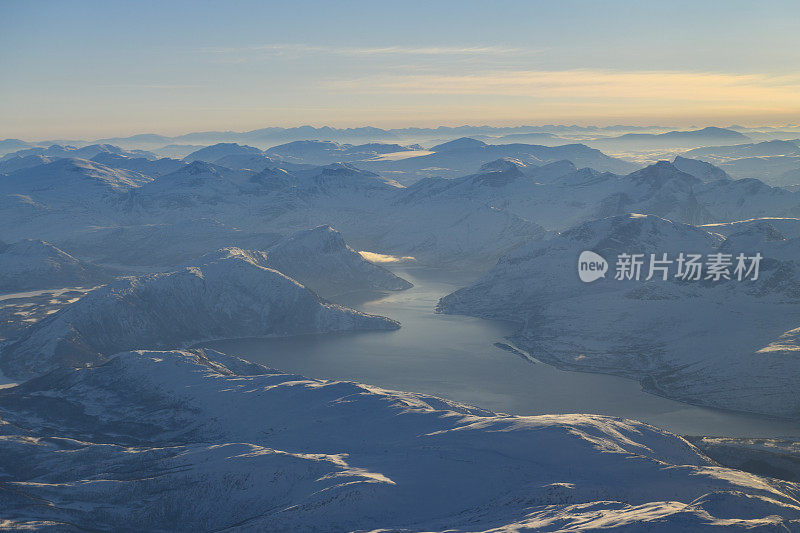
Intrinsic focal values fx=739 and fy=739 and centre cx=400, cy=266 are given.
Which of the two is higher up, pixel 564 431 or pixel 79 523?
pixel 564 431

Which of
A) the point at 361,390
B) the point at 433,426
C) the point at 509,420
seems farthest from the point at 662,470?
the point at 361,390

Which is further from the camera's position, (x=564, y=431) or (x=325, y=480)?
(x=564, y=431)

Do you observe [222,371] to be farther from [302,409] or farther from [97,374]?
[302,409]

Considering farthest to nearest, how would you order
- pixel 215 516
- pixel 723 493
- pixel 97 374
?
pixel 97 374, pixel 215 516, pixel 723 493

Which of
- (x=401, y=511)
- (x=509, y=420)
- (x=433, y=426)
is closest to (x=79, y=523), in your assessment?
(x=401, y=511)

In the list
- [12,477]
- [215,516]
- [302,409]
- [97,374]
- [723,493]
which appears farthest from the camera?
[97,374]

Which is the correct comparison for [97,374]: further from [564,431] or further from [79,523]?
[564,431]
